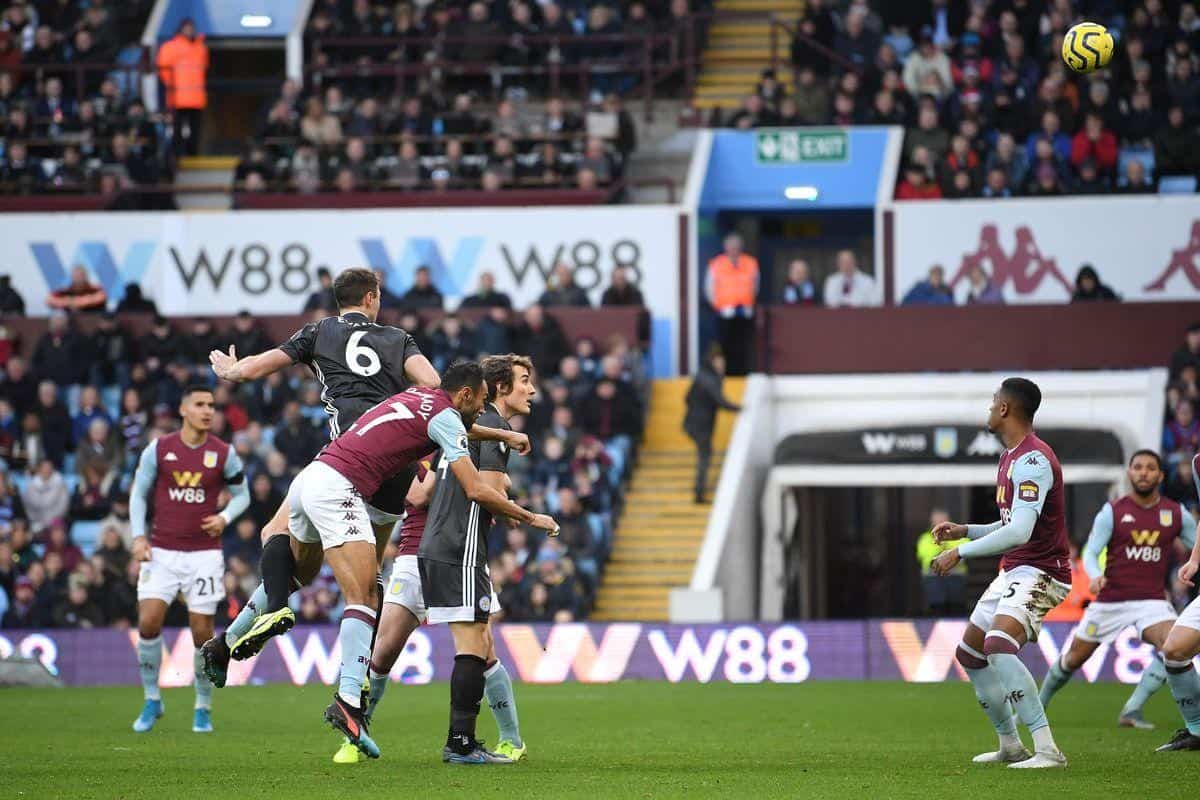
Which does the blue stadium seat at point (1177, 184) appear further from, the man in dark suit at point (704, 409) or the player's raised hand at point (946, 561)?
the player's raised hand at point (946, 561)

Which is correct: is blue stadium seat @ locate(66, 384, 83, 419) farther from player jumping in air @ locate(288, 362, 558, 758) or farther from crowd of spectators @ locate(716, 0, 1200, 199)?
player jumping in air @ locate(288, 362, 558, 758)

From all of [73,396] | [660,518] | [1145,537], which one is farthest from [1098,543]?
[73,396]

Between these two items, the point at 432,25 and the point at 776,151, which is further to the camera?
the point at 432,25

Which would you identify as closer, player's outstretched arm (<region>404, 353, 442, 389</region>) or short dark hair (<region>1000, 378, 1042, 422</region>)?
short dark hair (<region>1000, 378, 1042, 422</region>)

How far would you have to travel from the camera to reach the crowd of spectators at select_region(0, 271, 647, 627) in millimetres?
22625

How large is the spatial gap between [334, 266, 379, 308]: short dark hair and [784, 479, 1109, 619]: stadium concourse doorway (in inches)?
669

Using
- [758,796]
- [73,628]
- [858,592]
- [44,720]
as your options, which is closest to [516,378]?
[758,796]

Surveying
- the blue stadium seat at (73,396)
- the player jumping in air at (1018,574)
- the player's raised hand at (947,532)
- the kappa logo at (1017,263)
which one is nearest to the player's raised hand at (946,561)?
the player's raised hand at (947,532)

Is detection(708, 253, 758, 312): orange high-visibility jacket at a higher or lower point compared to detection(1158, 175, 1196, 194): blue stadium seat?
lower

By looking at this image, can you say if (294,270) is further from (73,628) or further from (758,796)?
(758,796)

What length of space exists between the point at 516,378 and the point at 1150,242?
17.6 meters

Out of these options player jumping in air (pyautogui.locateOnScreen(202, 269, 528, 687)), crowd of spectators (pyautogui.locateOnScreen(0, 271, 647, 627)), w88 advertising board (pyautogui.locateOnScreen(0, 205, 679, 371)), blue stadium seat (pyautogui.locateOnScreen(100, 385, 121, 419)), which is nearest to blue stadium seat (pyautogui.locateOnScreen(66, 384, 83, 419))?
crowd of spectators (pyautogui.locateOnScreen(0, 271, 647, 627))

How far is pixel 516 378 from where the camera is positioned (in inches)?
435

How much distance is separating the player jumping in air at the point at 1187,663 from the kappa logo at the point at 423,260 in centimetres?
1697
